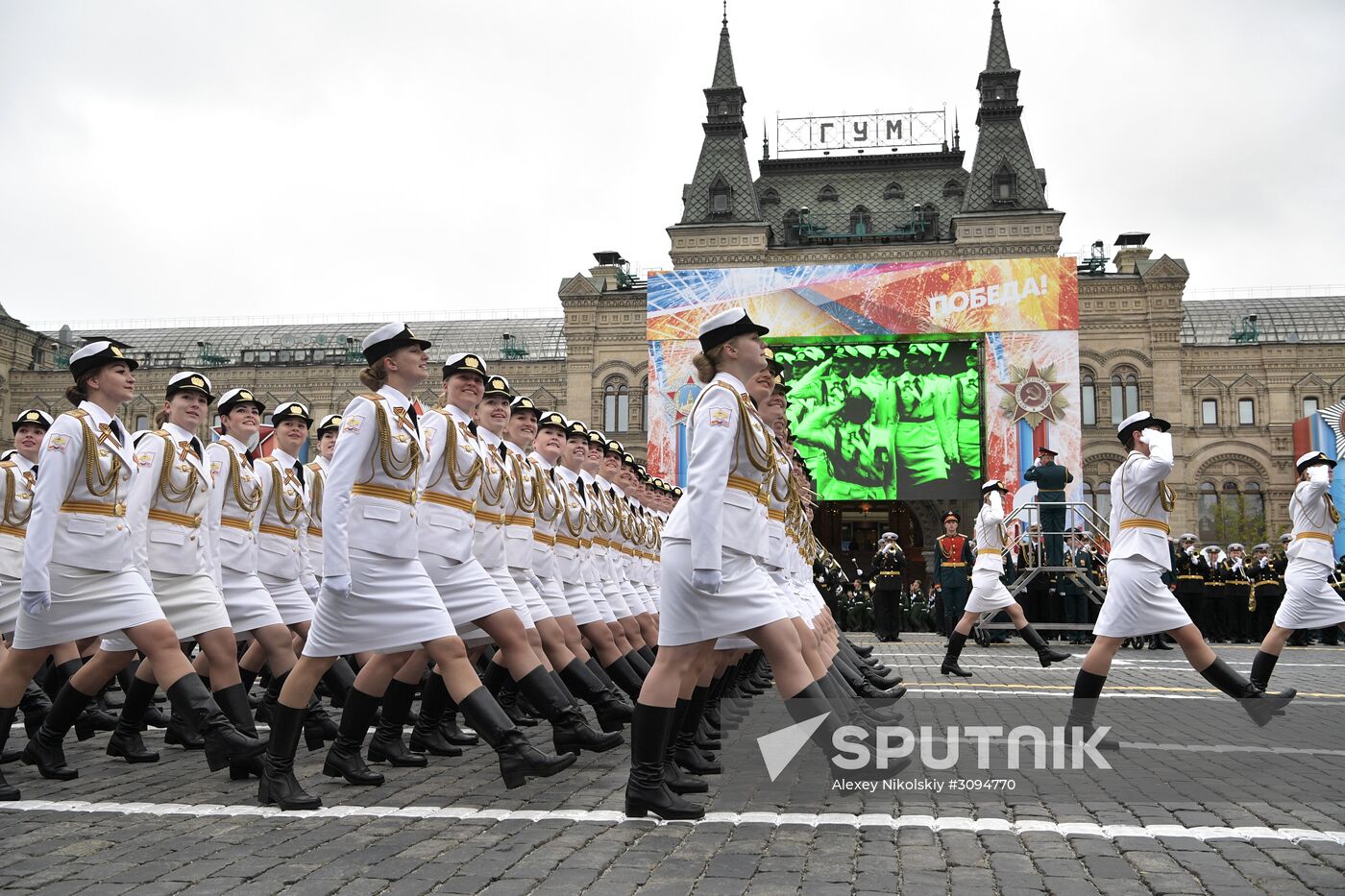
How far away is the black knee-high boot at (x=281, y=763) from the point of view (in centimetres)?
514

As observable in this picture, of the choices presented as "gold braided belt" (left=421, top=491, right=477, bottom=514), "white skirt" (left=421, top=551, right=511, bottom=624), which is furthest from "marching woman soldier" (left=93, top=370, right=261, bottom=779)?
"gold braided belt" (left=421, top=491, right=477, bottom=514)

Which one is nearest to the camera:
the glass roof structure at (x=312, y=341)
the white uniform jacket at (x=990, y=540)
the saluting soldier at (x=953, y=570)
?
the white uniform jacket at (x=990, y=540)

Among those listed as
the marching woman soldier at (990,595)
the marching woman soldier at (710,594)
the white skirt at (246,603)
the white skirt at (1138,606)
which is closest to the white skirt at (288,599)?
the white skirt at (246,603)

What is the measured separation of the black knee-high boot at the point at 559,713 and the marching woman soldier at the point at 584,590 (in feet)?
6.66

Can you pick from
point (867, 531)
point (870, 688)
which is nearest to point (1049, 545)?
point (870, 688)

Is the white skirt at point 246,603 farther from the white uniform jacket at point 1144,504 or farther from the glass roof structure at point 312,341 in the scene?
the glass roof structure at point 312,341

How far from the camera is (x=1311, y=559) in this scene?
33.1ft

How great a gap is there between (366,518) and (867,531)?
1649 inches

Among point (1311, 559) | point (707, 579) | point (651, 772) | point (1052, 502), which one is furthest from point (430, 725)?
point (1052, 502)

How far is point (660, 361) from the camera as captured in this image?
3759 cm

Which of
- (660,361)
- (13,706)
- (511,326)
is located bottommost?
(13,706)

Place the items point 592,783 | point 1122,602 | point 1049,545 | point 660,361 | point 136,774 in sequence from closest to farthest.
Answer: point 592,783, point 136,774, point 1122,602, point 1049,545, point 660,361

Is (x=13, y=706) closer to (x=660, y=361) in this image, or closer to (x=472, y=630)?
(x=472, y=630)

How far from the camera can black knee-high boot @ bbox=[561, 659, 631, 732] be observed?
23.1ft
